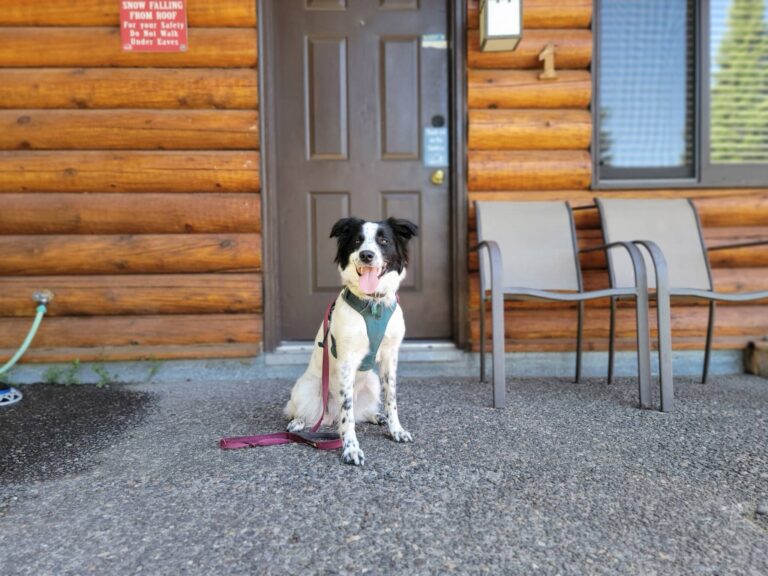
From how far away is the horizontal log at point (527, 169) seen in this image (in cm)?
330

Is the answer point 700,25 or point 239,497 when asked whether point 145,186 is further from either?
point 700,25

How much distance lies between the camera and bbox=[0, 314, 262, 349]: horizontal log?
10.3 feet

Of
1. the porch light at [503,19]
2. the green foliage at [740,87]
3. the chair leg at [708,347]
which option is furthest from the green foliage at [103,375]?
the green foliage at [740,87]

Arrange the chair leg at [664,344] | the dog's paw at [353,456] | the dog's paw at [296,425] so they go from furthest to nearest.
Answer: the chair leg at [664,344] < the dog's paw at [296,425] < the dog's paw at [353,456]

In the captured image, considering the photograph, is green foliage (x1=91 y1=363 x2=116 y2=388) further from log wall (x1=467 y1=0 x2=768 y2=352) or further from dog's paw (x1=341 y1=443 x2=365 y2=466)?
log wall (x1=467 y1=0 x2=768 y2=352)

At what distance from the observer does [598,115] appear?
3.38 m

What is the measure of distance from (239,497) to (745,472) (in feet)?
5.69

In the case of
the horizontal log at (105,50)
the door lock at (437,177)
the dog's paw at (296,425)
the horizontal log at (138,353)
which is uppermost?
the horizontal log at (105,50)

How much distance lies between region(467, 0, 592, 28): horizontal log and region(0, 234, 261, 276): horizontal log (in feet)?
6.75

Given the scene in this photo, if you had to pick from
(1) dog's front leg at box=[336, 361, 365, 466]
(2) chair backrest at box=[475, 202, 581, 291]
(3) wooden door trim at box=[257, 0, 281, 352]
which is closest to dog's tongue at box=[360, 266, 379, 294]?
(1) dog's front leg at box=[336, 361, 365, 466]

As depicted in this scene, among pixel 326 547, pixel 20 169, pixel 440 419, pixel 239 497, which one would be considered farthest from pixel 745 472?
pixel 20 169

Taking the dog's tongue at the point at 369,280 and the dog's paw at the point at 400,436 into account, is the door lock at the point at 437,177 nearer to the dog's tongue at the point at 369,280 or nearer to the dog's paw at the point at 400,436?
the dog's tongue at the point at 369,280

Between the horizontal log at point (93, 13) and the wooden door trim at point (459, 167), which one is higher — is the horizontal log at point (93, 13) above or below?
above

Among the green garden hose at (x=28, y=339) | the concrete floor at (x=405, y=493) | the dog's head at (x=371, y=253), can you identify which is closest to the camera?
the concrete floor at (x=405, y=493)
